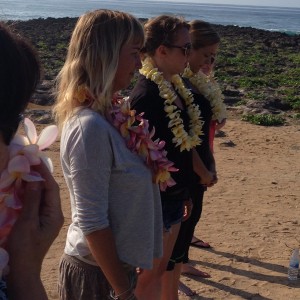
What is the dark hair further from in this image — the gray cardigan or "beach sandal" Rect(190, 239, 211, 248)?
"beach sandal" Rect(190, 239, 211, 248)

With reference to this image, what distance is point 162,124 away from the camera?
3441mm

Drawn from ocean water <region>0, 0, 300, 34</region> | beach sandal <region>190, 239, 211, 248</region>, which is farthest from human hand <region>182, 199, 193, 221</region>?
ocean water <region>0, 0, 300, 34</region>

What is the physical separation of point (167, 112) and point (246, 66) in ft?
59.6

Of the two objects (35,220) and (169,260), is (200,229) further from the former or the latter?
(35,220)

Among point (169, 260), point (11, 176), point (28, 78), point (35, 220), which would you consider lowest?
point (169, 260)

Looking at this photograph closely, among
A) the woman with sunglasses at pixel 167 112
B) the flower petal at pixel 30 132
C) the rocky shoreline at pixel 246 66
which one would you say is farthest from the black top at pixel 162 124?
A: the flower petal at pixel 30 132

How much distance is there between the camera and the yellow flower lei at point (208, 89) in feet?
14.4

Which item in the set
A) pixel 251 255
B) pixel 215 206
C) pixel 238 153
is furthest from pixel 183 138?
pixel 238 153

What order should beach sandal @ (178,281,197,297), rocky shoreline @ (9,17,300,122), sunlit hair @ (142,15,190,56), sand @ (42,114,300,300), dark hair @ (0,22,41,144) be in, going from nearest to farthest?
dark hair @ (0,22,41,144) → sunlit hair @ (142,15,190,56) → beach sandal @ (178,281,197,297) → sand @ (42,114,300,300) → rocky shoreline @ (9,17,300,122)

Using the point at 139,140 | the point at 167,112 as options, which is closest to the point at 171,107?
the point at 167,112

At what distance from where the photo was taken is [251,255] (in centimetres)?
548

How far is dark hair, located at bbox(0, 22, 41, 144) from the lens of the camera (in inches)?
61.7

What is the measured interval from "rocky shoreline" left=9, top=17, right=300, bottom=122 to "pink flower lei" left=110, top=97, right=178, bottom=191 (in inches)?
15.3

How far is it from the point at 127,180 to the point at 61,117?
0.41 meters
